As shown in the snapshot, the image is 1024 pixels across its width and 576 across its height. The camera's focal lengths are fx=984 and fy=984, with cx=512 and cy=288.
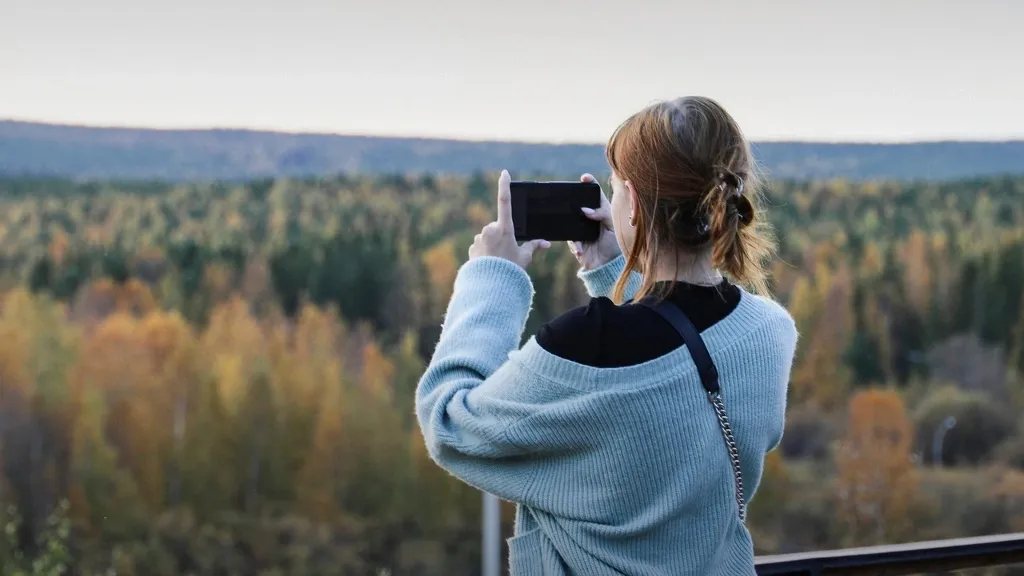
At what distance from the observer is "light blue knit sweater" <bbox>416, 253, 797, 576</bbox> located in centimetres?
76

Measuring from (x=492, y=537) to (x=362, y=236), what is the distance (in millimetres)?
858

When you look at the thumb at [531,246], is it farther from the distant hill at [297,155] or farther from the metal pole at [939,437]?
the metal pole at [939,437]

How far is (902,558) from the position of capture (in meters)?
1.66

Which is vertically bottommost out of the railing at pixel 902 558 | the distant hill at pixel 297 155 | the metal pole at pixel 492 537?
the metal pole at pixel 492 537

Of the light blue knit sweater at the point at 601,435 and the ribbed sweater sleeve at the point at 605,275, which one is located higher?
the ribbed sweater sleeve at the point at 605,275

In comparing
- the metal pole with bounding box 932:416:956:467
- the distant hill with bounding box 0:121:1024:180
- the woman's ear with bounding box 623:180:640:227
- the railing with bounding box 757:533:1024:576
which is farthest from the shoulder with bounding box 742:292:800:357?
the metal pole with bounding box 932:416:956:467

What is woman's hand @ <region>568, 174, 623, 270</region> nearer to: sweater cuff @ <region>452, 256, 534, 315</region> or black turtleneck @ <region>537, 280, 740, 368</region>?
sweater cuff @ <region>452, 256, 534, 315</region>

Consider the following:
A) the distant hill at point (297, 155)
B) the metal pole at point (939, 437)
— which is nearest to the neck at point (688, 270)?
the distant hill at point (297, 155)

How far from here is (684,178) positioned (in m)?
0.77

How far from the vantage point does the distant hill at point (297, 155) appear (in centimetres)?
229

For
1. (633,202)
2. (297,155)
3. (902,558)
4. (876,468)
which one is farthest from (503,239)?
(876,468)

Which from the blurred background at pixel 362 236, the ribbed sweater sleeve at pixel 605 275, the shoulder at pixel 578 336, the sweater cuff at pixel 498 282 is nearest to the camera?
the shoulder at pixel 578 336

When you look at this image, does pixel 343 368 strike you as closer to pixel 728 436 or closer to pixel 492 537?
pixel 492 537

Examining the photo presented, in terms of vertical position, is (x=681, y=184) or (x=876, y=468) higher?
(x=681, y=184)
